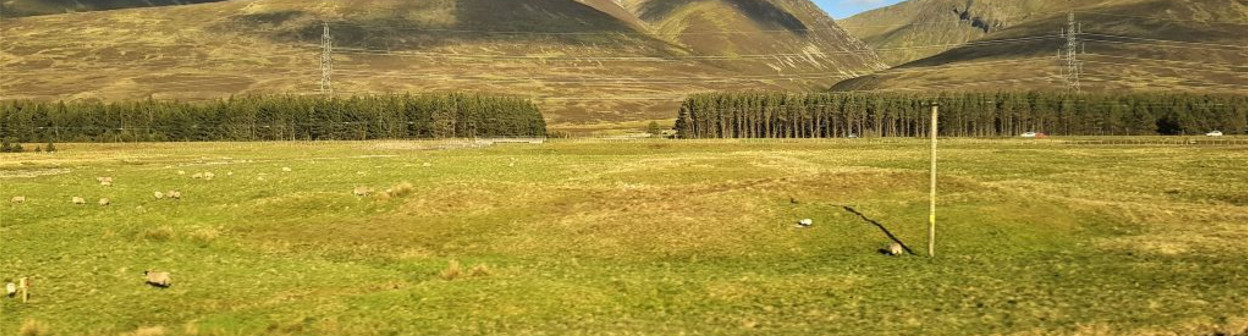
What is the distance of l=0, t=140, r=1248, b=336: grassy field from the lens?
Answer: 23172mm

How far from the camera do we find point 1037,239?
35000 millimetres

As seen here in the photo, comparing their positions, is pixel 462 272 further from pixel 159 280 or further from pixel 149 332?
pixel 149 332

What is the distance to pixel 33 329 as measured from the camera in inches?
864

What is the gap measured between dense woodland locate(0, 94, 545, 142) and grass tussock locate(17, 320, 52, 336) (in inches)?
Result: 6524

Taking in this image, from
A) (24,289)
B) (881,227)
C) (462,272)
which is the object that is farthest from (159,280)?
(881,227)

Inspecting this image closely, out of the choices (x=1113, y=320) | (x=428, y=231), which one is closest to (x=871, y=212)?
(x=1113, y=320)

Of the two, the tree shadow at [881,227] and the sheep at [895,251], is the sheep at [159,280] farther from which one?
the tree shadow at [881,227]

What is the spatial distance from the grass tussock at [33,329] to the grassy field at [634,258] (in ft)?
2.19

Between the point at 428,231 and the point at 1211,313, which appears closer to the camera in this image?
the point at 1211,313

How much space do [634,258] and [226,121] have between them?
17746 centimetres

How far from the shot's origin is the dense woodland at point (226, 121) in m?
172

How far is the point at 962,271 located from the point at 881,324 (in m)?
8.77

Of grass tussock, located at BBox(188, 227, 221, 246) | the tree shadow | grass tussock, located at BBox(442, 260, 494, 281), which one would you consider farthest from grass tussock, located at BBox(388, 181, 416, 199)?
the tree shadow

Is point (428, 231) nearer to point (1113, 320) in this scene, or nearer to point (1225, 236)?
point (1113, 320)
